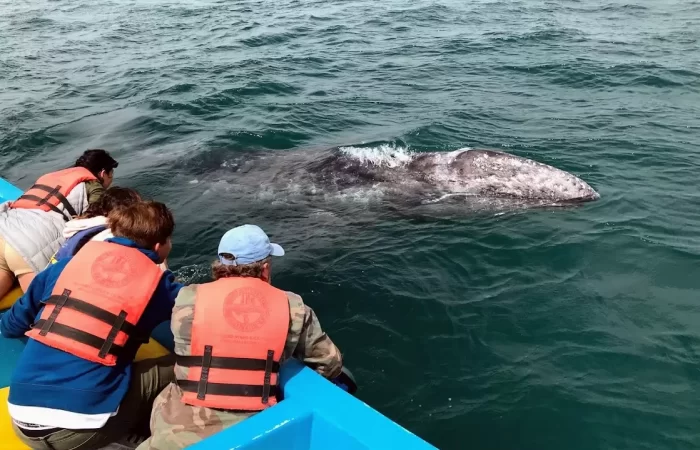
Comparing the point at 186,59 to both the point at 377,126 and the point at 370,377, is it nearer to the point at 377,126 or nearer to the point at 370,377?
the point at 377,126

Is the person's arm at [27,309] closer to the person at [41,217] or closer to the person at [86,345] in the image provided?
the person at [86,345]

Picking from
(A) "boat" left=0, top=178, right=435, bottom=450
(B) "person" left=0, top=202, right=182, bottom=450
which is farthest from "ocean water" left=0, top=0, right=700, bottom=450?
(B) "person" left=0, top=202, right=182, bottom=450

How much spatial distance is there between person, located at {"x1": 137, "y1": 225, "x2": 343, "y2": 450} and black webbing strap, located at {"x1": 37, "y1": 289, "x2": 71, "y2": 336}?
2.48 ft

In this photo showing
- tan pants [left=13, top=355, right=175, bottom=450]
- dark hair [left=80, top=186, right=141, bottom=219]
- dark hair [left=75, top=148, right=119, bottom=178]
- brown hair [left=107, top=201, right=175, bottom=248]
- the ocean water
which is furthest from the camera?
dark hair [left=75, top=148, right=119, bottom=178]

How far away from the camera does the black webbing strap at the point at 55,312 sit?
4.03 metres

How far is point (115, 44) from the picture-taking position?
80.9 feet

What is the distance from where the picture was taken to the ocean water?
6.06 m

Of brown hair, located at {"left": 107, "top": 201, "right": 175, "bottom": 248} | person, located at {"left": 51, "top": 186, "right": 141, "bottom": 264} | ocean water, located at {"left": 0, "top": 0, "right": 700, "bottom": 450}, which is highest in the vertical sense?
brown hair, located at {"left": 107, "top": 201, "right": 175, "bottom": 248}

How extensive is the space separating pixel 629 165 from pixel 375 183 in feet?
17.3

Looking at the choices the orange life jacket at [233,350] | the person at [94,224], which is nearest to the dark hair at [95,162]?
the person at [94,224]

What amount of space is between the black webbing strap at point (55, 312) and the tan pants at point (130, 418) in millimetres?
733

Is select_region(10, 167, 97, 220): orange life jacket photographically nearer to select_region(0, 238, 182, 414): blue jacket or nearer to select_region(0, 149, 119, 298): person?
select_region(0, 149, 119, 298): person

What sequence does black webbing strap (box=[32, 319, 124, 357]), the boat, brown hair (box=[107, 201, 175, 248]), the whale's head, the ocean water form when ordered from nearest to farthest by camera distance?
the boat → black webbing strap (box=[32, 319, 124, 357]) → brown hair (box=[107, 201, 175, 248]) → the ocean water → the whale's head

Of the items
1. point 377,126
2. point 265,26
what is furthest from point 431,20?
point 377,126
